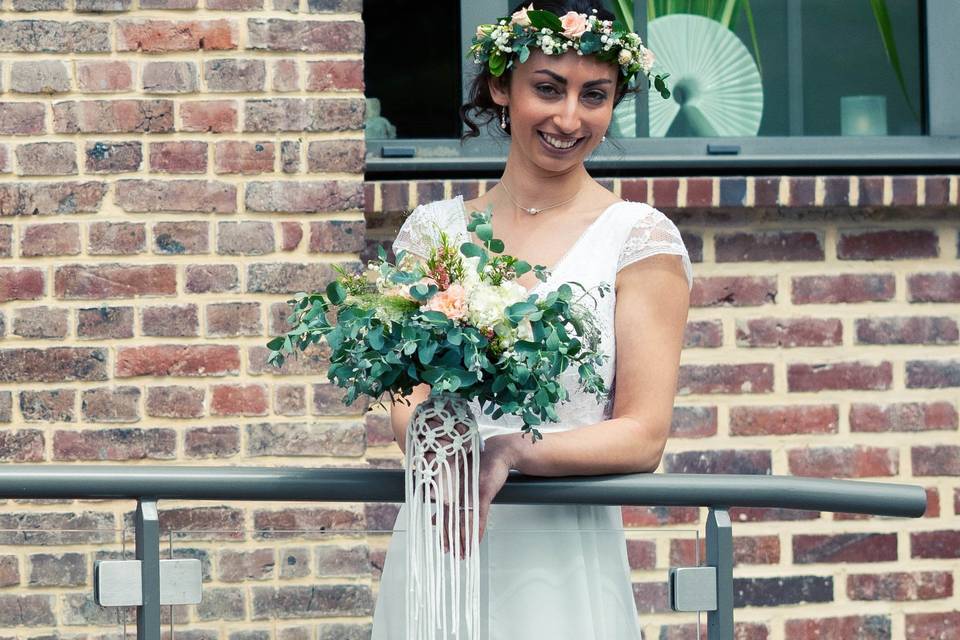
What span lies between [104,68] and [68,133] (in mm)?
183

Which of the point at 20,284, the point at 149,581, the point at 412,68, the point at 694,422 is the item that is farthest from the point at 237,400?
the point at 149,581

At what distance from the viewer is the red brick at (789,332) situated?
392 cm

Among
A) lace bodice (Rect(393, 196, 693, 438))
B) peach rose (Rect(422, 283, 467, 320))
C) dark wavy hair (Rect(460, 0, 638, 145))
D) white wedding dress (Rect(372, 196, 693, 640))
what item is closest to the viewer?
peach rose (Rect(422, 283, 467, 320))

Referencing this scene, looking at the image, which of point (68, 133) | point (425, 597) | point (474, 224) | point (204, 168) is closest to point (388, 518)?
point (204, 168)

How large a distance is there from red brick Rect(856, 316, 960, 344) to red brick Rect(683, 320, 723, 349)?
1.30 ft

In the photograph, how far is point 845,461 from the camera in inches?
155

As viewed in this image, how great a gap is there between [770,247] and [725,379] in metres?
0.38

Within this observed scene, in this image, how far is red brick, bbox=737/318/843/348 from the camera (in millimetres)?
3922

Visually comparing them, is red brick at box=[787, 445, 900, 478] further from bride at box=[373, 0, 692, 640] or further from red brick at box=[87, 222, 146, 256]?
red brick at box=[87, 222, 146, 256]

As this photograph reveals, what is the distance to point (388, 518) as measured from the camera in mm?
3719

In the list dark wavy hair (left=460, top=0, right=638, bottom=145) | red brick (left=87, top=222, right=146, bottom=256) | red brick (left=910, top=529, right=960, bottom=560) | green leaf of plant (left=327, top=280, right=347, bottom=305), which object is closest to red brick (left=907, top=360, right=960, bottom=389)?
red brick (left=910, top=529, right=960, bottom=560)

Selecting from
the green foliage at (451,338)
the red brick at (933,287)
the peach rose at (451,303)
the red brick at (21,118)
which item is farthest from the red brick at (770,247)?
the peach rose at (451,303)

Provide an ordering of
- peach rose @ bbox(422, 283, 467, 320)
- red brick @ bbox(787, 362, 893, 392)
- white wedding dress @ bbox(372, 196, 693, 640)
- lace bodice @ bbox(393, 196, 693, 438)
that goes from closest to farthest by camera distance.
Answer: peach rose @ bbox(422, 283, 467, 320)
white wedding dress @ bbox(372, 196, 693, 640)
lace bodice @ bbox(393, 196, 693, 438)
red brick @ bbox(787, 362, 893, 392)

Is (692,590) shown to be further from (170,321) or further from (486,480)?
(170,321)
